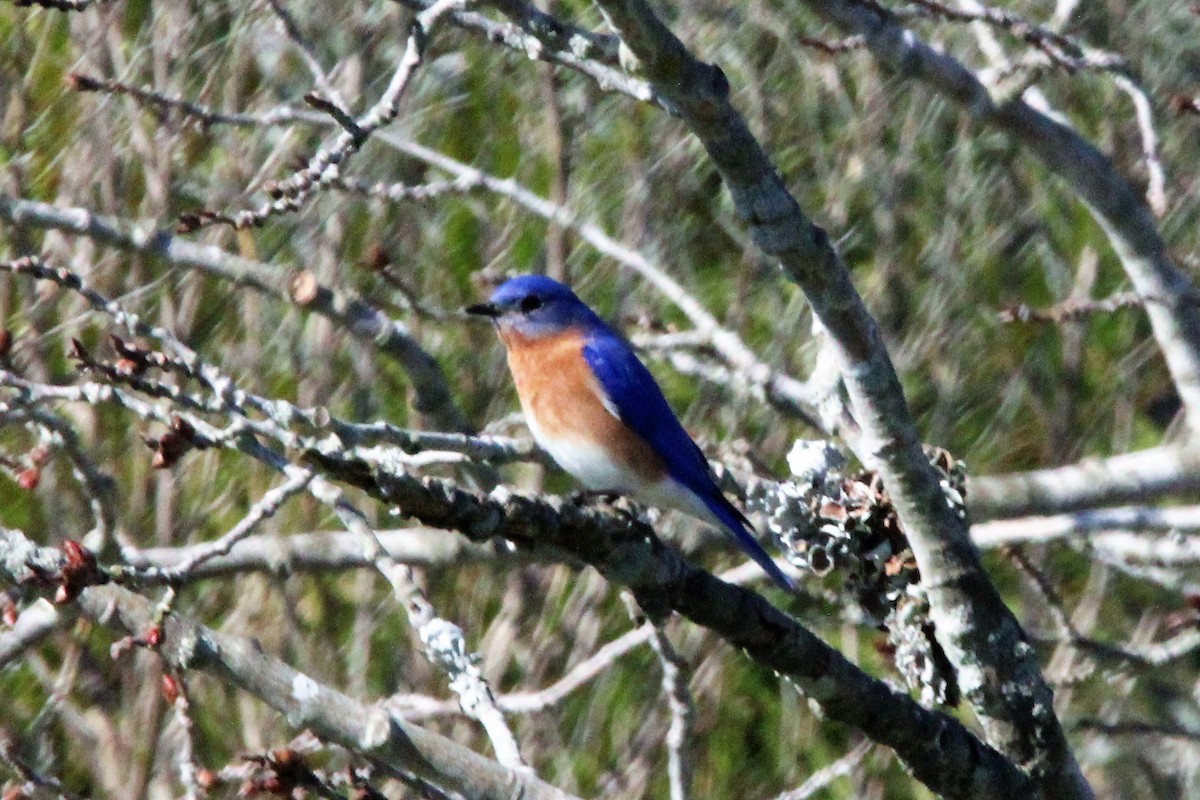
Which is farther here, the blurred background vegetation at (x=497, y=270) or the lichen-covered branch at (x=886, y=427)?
the blurred background vegetation at (x=497, y=270)

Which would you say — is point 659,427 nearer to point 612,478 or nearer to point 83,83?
point 612,478

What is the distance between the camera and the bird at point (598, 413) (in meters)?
3.66

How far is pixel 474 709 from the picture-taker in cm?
187

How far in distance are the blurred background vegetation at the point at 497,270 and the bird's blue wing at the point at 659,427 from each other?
0.92m

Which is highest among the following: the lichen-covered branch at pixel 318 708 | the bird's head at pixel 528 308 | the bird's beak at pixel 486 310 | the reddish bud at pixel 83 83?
the bird's head at pixel 528 308

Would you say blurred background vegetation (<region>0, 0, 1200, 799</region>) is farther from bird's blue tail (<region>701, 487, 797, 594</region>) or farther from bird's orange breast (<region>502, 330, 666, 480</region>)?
bird's blue tail (<region>701, 487, 797, 594</region>)

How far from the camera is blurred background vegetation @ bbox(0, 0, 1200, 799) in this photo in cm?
483

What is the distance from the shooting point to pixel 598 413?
378cm

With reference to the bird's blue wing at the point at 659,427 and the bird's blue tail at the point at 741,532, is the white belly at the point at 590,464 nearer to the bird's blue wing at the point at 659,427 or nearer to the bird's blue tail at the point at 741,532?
the bird's blue wing at the point at 659,427

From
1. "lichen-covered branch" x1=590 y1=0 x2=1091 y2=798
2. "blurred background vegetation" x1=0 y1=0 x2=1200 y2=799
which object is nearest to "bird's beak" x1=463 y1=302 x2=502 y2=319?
"blurred background vegetation" x1=0 y1=0 x2=1200 y2=799

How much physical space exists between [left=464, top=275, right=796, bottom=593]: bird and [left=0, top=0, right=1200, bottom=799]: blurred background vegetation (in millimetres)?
855

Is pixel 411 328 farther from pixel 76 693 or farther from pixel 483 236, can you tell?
pixel 76 693

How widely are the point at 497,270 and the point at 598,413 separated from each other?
1213mm

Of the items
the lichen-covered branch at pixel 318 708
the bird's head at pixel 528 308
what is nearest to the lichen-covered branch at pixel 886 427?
the lichen-covered branch at pixel 318 708
